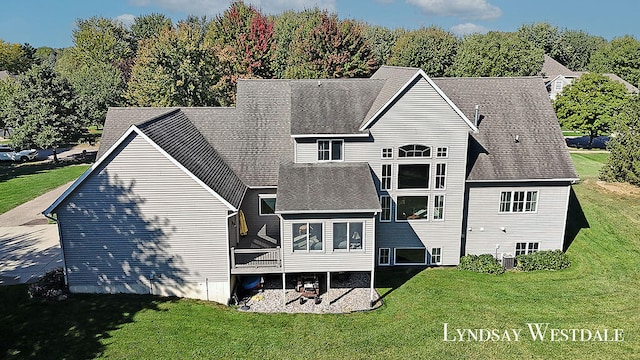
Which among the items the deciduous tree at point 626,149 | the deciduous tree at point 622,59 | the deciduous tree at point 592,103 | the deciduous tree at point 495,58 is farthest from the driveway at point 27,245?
the deciduous tree at point 622,59

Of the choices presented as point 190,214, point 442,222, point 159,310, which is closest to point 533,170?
point 442,222

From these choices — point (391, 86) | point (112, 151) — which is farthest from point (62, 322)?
point (391, 86)

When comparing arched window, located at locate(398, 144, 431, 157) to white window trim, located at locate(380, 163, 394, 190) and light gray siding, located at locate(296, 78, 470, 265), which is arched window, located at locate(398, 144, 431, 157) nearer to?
light gray siding, located at locate(296, 78, 470, 265)

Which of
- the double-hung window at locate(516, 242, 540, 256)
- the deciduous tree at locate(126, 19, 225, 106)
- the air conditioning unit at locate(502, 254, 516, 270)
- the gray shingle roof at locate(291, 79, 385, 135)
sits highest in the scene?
the deciduous tree at locate(126, 19, 225, 106)

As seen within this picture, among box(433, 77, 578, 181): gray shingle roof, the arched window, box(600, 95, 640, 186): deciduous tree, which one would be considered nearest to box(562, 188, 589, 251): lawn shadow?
box(433, 77, 578, 181): gray shingle roof

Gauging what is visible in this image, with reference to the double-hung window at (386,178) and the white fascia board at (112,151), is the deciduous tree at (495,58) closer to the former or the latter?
the double-hung window at (386,178)

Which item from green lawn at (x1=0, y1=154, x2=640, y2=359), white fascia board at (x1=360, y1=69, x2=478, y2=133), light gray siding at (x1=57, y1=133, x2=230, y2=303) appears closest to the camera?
green lawn at (x1=0, y1=154, x2=640, y2=359)

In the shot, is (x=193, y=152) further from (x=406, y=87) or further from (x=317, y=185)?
(x=406, y=87)

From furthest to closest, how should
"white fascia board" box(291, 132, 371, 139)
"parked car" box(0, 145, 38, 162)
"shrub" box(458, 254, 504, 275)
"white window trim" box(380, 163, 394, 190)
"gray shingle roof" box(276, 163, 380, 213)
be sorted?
"parked car" box(0, 145, 38, 162) → "shrub" box(458, 254, 504, 275) → "white window trim" box(380, 163, 394, 190) → "white fascia board" box(291, 132, 371, 139) → "gray shingle roof" box(276, 163, 380, 213)
